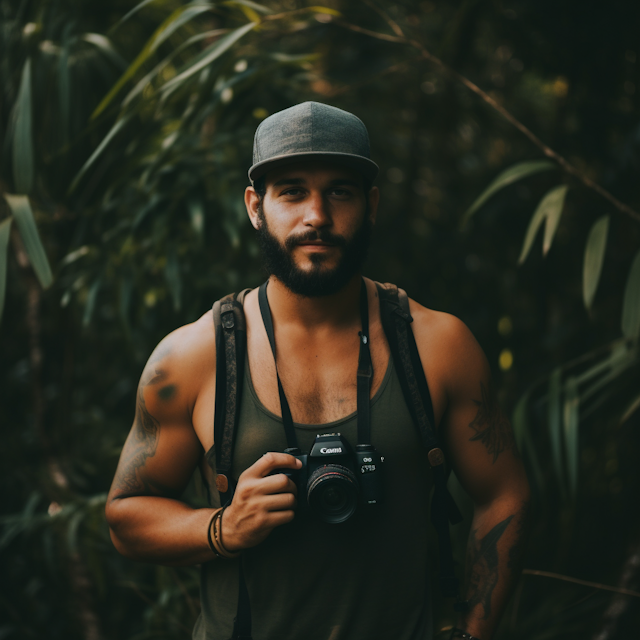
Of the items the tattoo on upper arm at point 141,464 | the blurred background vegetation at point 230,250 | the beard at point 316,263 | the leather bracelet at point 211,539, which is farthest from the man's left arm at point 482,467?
the tattoo on upper arm at point 141,464

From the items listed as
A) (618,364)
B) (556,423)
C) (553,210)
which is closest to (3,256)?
(553,210)

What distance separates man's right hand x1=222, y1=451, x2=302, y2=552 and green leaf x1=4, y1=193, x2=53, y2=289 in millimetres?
736

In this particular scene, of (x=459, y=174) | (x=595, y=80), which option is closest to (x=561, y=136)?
(x=595, y=80)

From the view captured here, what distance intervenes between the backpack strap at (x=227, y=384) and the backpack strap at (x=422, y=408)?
1.11 ft

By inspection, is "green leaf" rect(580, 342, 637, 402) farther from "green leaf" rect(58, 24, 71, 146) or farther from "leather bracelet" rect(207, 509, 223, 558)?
"green leaf" rect(58, 24, 71, 146)

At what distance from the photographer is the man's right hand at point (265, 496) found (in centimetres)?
112

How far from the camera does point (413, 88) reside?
128 inches

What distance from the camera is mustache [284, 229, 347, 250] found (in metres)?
1.22

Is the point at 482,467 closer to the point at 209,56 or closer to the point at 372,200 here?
the point at 372,200

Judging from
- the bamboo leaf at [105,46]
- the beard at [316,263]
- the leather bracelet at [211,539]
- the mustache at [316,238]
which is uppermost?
the bamboo leaf at [105,46]

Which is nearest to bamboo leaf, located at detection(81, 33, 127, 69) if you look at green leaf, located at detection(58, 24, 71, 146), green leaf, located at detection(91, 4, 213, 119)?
green leaf, located at detection(58, 24, 71, 146)

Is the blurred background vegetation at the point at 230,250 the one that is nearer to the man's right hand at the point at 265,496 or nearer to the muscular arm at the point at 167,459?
the muscular arm at the point at 167,459

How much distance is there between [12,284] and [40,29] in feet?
4.30

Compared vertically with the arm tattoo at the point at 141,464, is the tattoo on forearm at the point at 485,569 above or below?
below
